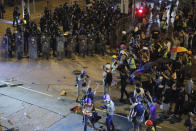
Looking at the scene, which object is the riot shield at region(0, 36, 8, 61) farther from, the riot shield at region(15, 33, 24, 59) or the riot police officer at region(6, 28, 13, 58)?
the riot shield at region(15, 33, 24, 59)

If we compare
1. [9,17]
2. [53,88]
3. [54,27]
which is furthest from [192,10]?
[9,17]

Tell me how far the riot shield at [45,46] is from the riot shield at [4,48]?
2341 mm

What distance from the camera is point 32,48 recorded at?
14695mm

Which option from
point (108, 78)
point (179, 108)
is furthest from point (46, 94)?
point (179, 108)

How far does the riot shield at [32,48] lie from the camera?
14445mm

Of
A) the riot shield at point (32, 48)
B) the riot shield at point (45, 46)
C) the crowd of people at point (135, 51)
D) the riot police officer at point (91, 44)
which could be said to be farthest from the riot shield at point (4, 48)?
the riot police officer at point (91, 44)

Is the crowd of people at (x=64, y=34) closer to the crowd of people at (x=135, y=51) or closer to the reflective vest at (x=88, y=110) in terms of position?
the crowd of people at (x=135, y=51)

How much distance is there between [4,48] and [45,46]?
2746 mm

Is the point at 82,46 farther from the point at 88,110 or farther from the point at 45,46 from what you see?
the point at 88,110

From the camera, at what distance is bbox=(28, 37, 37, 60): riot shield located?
14445mm

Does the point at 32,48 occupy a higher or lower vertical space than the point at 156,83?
higher

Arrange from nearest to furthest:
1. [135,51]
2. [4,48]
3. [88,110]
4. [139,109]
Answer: [139,109] < [88,110] < [135,51] < [4,48]

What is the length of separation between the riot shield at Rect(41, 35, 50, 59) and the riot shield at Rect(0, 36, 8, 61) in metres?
2.34

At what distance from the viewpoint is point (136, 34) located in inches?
577
